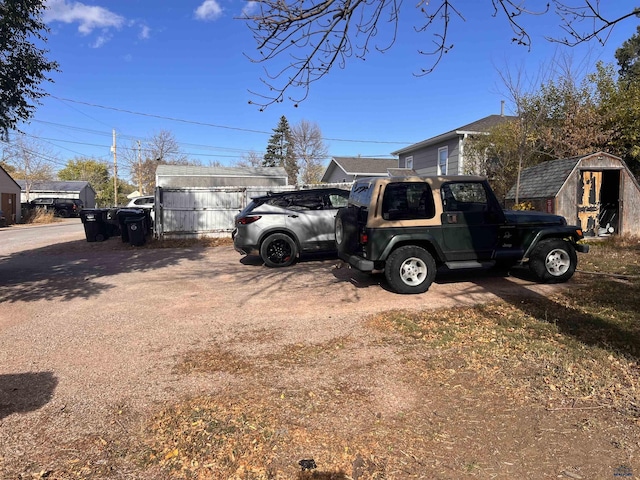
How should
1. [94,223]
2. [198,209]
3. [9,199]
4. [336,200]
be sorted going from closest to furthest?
1. [336,200]
2. [198,209]
3. [94,223]
4. [9,199]

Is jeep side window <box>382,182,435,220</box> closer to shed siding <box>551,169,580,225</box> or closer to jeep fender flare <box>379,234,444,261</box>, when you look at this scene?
jeep fender flare <box>379,234,444,261</box>

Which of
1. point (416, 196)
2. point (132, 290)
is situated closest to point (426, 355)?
point (416, 196)

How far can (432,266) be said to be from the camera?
22.3 feet

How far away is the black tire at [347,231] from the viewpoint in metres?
6.88

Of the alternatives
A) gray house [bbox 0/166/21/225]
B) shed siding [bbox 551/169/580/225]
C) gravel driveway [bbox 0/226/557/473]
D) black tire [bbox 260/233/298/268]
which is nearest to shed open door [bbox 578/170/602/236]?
shed siding [bbox 551/169/580/225]

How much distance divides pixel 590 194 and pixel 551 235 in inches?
246

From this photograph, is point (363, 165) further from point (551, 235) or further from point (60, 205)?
point (551, 235)

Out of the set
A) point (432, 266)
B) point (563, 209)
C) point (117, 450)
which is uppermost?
point (563, 209)

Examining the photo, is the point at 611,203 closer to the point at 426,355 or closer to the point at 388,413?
the point at 426,355

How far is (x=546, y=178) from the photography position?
1263 centimetres

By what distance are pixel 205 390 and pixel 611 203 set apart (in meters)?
13.5

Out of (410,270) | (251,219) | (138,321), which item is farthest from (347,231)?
(138,321)

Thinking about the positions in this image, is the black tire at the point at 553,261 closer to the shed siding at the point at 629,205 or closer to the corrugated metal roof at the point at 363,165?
the shed siding at the point at 629,205

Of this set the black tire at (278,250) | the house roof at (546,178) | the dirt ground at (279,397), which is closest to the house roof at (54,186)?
the black tire at (278,250)
